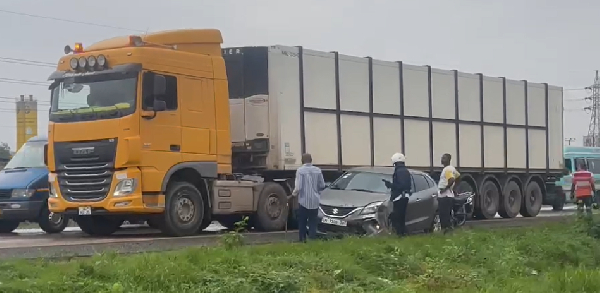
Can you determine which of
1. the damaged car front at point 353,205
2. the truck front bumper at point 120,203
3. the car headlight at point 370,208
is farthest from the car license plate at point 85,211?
the car headlight at point 370,208

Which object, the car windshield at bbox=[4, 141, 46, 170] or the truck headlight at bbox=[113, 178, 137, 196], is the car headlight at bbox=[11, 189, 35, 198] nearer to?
the car windshield at bbox=[4, 141, 46, 170]

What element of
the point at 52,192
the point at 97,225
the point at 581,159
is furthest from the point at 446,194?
the point at 581,159

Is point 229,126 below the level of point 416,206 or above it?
above

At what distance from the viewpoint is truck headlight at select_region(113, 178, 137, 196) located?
1630 centimetres

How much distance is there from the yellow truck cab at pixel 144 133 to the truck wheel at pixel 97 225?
147 mm

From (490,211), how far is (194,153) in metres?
11.6

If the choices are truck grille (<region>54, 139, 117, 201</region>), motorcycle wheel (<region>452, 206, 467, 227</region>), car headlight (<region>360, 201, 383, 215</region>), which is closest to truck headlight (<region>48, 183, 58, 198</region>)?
truck grille (<region>54, 139, 117, 201</region>)

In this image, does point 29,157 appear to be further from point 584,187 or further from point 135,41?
point 584,187

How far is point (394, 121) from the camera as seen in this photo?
22703mm

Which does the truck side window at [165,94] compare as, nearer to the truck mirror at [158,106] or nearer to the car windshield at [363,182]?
the truck mirror at [158,106]

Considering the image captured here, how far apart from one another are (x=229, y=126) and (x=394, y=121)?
5.63 metres

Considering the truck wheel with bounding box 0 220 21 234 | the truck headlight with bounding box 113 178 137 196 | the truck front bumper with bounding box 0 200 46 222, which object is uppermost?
the truck headlight with bounding box 113 178 137 196

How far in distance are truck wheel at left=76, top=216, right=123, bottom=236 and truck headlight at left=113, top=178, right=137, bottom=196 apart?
7.62ft

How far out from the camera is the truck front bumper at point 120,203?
1628 centimetres
